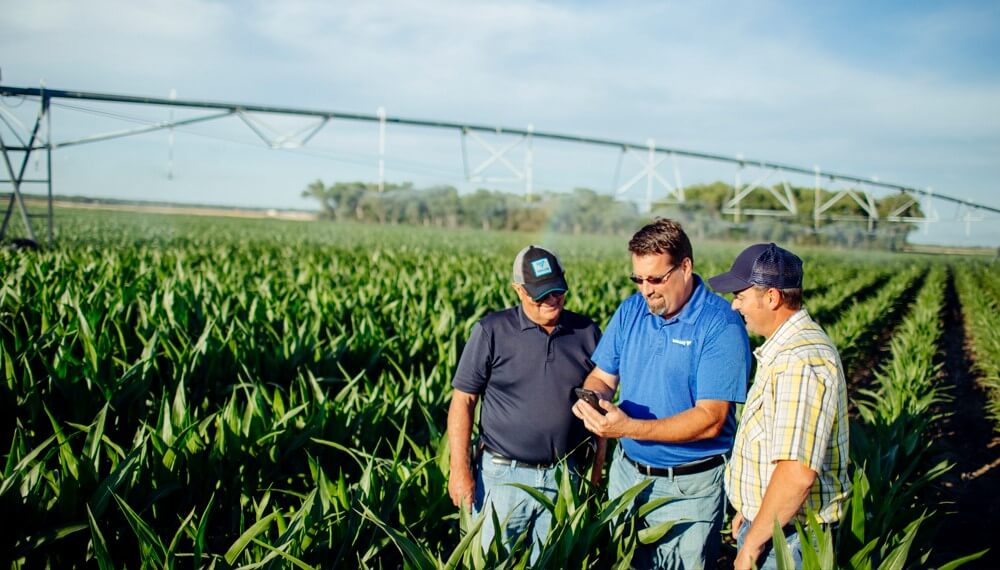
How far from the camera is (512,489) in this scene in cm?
280

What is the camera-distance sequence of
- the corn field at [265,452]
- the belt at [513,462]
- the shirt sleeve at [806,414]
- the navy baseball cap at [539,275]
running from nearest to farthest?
the shirt sleeve at [806,414], the corn field at [265,452], the navy baseball cap at [539,275], the belt at [513,462]

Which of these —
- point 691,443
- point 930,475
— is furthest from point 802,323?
point 930,475

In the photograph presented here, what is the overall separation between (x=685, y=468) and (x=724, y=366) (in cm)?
45

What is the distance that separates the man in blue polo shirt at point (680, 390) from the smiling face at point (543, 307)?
0.32m

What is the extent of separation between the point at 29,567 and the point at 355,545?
45.6 inches

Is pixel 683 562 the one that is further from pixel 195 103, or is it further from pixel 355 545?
pixel 195 103

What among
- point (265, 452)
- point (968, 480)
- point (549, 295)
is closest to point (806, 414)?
point (549, 295)

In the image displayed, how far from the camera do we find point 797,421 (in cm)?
202

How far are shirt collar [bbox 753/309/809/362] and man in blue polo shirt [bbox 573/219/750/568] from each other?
0.24 meters

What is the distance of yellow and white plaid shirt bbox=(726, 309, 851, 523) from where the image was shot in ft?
6.64

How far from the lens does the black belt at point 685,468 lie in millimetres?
2605

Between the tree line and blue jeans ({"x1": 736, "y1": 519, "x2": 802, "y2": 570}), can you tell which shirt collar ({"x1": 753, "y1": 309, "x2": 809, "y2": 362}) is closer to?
blue jeans ({"x1": 736, "y1": 519, "x2": 802, "y2": 570})

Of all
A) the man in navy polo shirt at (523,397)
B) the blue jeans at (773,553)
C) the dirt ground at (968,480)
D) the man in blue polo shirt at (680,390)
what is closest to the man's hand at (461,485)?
the man in navy polo shirt at (523,397)

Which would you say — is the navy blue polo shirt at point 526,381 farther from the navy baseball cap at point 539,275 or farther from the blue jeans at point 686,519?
the blue jeans at point 686,519
